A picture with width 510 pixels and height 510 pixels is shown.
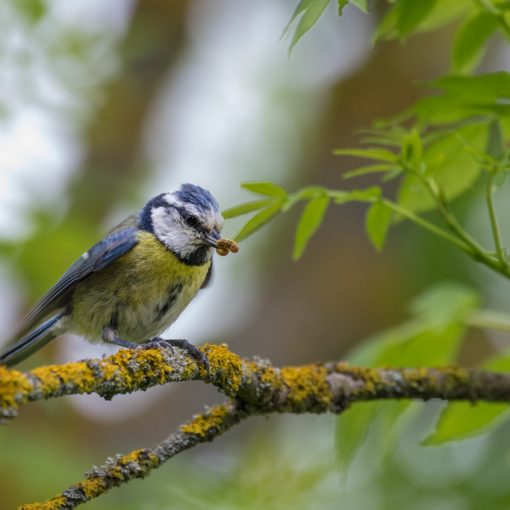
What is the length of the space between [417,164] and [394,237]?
11.5 feet

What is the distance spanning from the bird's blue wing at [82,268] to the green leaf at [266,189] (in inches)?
44.0

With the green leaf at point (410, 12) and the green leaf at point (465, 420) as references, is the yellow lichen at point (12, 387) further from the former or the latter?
the green leaf at point (465, 420)

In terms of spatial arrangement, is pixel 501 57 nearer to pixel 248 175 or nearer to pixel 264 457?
pixel 248 175

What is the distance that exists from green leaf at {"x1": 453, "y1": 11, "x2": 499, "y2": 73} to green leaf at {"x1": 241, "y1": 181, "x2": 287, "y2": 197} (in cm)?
54

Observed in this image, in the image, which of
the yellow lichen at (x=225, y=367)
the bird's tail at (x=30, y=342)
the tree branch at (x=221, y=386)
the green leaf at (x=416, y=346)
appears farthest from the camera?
the bird's tail at (x=30, y=342)

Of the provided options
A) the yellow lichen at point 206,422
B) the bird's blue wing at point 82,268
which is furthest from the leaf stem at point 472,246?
the bird's blue wing at point 82,268

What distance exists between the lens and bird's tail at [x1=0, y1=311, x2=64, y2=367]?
2.86 metres

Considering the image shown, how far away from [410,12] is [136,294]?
58.5 inches

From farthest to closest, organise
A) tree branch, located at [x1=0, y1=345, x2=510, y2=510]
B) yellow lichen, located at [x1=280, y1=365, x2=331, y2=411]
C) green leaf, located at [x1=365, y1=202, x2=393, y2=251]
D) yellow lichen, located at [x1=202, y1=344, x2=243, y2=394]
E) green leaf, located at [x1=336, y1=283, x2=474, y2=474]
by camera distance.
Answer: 1. green leaf, located at [x1=336, y1=283, x2=474, y2=474]
2. yellow lichen, located at [x1=280, y1=365, x2=331, y2=411]
3. green leaf, located at [x1=365, y1=202, x2=393, y2=251]
4. yellow lichen, located at [x1=202, y1=344, x2=243, y2=394]
5. tree branch, located at [x1=0, y1=345, x2=510, y2=510]

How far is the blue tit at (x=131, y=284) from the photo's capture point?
2869 millimetres

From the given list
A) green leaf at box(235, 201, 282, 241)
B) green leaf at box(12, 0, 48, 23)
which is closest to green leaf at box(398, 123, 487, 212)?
green leaf at box(235, 201, 282, 241)

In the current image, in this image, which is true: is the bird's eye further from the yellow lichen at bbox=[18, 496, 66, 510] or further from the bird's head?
the yellow lichen at bbox=[18, 496, 66, 510]

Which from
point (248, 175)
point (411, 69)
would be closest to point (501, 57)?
point (411, 69)

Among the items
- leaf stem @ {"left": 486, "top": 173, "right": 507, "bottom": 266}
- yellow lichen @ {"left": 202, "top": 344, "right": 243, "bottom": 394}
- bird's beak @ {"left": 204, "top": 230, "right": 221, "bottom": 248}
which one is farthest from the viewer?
bird's beak @ {"left": 204, "top": 230, "right": 221, "bottom": 248}
